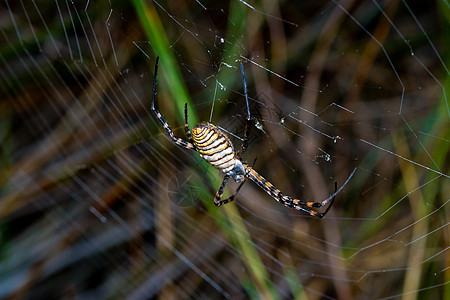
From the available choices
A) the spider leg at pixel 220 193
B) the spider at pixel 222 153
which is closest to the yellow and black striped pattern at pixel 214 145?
the spider at pixel 222 153

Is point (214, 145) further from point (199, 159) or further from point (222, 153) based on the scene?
point (199, 159)

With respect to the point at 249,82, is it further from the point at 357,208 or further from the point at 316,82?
the point at 357,208

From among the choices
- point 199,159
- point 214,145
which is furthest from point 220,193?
point 214,145

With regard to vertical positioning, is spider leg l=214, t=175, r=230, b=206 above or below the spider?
below

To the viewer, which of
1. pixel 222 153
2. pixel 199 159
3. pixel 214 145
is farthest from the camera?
pixel 199 159

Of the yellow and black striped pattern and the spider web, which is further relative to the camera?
the spider web

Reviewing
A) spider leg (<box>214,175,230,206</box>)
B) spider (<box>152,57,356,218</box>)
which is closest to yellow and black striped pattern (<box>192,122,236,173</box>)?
spider (<box>152,57,356,218</box>)

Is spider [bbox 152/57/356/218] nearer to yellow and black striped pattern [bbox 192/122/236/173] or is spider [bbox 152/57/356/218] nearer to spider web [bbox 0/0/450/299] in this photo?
yellow and black striped pattern [bbox 192/122/236/173]
